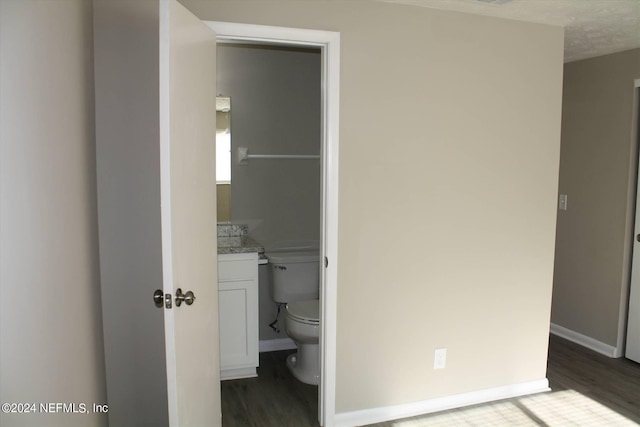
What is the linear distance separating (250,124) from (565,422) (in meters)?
2.75

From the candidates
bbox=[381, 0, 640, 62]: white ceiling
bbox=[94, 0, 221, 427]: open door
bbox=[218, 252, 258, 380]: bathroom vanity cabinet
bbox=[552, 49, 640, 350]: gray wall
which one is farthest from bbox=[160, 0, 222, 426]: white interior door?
bbox=[552, 49, 640, 350]: gray wall

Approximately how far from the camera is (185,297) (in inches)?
74.1

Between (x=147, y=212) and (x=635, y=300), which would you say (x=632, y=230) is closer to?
(x=635, y=300)

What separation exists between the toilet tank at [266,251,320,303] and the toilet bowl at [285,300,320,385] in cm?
22

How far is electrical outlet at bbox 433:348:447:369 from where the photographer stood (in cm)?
281

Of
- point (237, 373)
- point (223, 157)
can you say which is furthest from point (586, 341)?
point (223, 157)

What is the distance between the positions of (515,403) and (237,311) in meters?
1.79

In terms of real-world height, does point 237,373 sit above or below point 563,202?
below

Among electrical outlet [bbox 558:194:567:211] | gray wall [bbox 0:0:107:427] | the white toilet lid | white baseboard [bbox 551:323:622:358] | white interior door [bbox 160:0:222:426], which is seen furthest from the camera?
electrical outlet [bbox 558:194:567:211]

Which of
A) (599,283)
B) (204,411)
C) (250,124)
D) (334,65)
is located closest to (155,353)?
(204,411)

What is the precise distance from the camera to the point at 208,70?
7.20ft

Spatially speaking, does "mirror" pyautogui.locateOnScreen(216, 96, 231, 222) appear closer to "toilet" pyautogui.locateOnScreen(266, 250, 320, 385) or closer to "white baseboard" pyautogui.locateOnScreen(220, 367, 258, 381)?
"toilet" pyautogui.locateOnScreen(266, 250, 320, 385)

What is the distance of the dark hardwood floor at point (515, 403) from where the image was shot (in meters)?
2.71

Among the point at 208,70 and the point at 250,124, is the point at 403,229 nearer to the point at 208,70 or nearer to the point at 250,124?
the point at 208,70
